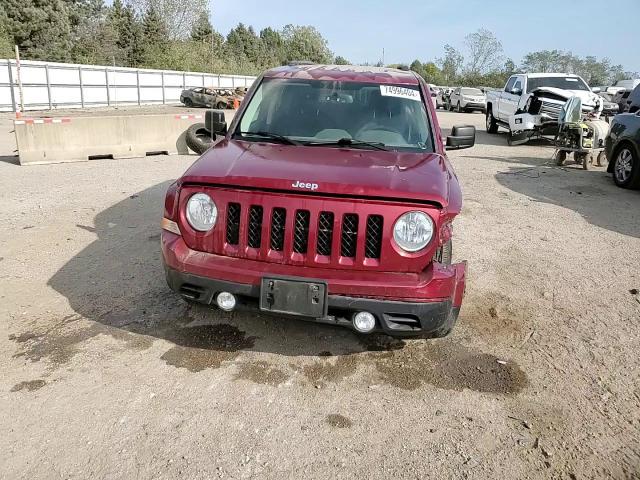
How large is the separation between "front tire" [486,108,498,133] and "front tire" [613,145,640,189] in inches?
388

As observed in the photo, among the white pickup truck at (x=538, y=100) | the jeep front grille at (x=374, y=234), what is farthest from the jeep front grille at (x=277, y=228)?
the white pickup truck at (x=538, y=100)

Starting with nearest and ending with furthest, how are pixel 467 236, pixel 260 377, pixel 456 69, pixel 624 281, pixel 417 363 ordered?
1. pixel 260 377
2. pixel 417 363
3. pixel 624 281
4. pixel 467 236
5. pixel 456 69

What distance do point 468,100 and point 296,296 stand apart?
32.3 meters

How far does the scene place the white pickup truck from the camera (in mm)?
14430

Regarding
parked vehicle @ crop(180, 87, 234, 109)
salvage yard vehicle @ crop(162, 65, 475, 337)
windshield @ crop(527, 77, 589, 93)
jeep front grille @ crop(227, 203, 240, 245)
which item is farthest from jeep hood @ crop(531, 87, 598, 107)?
parked vehicle @ crop(180, 87, 234, 109)

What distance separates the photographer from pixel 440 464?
2566 millimetres

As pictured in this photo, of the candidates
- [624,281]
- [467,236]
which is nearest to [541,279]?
[624,281]

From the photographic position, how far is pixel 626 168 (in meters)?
9.27

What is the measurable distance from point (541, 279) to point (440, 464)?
3.04 meters

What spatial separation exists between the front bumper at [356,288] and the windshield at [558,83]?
1477cm

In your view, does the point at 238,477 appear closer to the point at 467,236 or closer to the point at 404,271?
the point at 404,271

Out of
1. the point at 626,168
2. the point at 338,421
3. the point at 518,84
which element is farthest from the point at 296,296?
the point at 518,84

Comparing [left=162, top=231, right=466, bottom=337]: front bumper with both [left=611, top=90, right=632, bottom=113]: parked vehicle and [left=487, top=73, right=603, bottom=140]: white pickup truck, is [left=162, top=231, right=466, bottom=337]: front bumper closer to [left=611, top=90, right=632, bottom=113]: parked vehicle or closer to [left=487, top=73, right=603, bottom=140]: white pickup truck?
[left=487, top=73, right=603, bottom=140]: white pickup truck

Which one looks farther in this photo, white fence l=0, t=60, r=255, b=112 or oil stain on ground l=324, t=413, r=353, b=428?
white fence l=0, t=60, r=255, b=112
